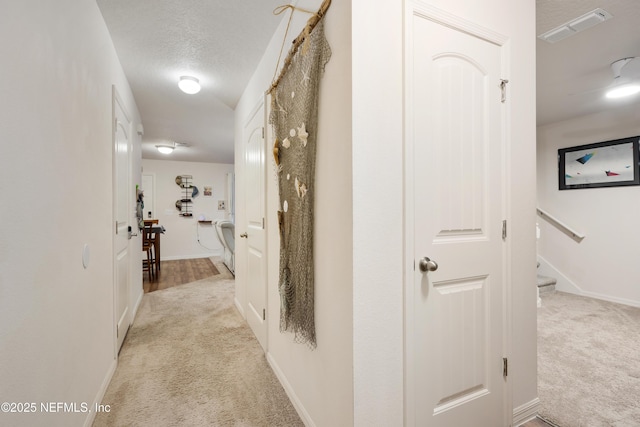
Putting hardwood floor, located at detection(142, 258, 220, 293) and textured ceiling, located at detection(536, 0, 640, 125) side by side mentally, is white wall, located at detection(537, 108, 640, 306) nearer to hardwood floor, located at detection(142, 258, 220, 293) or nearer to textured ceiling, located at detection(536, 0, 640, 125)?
textured ceiling, located at detection(536, 0, 640, 125)

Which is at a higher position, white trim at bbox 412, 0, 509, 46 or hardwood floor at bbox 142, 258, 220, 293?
white trim at bbox 412, 0, 509, 46

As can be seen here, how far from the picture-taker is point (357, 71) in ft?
3.60

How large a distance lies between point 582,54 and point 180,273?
616cm

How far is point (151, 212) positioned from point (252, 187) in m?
5.31

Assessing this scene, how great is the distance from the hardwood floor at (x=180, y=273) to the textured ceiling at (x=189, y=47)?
100 inches

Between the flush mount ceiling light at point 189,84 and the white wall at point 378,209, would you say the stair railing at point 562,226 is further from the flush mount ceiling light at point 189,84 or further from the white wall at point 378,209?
the flush mount ceiling light at point 189,84

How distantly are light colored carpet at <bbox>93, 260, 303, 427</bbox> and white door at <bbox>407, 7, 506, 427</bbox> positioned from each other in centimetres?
88

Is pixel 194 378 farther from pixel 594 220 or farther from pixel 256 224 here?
pixel 594 220

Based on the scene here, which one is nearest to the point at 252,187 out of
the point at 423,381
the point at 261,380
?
the point at 261,380

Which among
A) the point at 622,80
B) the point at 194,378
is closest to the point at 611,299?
the point at 622,80

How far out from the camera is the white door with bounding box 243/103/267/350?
2.30 metres

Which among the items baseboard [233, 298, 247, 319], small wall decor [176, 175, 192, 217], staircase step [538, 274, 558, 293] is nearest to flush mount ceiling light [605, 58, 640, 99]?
staircase step [538, 274, 558, 293]

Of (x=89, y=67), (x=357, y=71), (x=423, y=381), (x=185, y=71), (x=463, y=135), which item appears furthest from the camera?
(x=185, y=71)

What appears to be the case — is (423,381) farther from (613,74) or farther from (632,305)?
(632,305)
